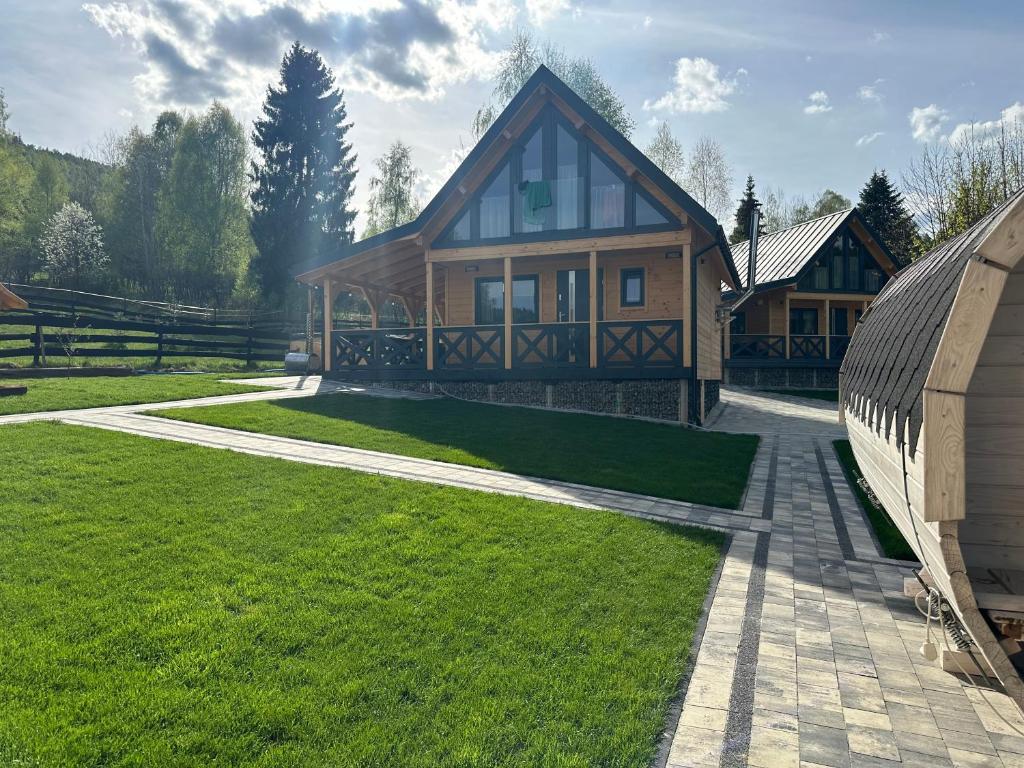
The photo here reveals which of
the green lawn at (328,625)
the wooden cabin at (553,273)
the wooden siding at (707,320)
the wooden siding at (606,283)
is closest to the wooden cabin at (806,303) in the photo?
the wooden siding at (707,320)

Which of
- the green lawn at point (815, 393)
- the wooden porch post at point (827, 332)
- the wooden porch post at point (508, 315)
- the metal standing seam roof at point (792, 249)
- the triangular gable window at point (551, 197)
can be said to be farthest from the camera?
the wooden porch post at point (827, 332)

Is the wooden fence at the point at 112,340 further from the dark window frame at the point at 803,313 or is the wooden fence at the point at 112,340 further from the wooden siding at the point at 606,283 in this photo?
the dark window frame at the point at 803,313

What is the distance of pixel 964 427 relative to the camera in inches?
110

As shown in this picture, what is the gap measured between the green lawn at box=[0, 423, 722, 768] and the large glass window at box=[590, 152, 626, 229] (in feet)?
32.3

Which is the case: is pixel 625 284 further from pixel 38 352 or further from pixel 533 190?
pixel 38 352

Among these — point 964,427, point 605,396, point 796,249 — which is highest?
point 796,249

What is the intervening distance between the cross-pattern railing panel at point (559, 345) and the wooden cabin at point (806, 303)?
504 inches

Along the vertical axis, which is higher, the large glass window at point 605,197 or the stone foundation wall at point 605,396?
the large glass window at point 605,197

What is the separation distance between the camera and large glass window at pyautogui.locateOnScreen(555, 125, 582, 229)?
571 inches

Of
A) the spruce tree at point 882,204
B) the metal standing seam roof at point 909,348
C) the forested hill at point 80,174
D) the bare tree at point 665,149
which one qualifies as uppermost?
the forested hill at point 80,174

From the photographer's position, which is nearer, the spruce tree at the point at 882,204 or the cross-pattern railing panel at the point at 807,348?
the cross-pattern railing panel at the point at 807,348

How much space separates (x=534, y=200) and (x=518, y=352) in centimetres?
400

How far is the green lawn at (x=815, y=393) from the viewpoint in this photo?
22188 mm

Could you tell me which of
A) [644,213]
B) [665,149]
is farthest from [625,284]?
[665,149]
